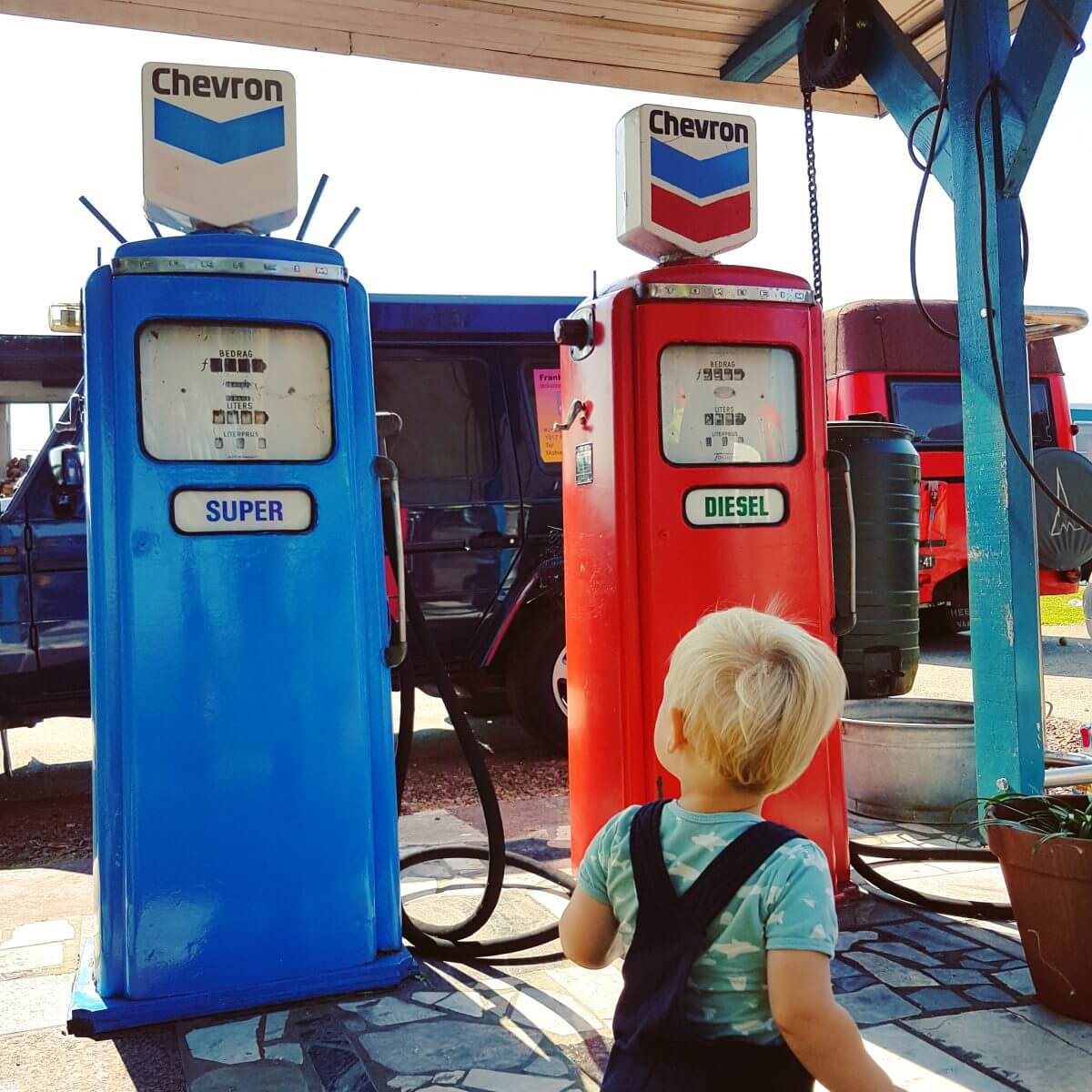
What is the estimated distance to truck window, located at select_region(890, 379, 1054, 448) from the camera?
409 inches

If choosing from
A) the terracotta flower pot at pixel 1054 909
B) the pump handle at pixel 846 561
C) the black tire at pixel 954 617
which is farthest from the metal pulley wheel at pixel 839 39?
the black tire at pixel 954 617

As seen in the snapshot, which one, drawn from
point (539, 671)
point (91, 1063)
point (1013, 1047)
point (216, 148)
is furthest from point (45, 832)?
point (1013, 1047)

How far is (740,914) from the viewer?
61.1 inches

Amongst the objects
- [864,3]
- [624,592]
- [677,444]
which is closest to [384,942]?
[624,592]

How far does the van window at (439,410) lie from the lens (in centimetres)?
623

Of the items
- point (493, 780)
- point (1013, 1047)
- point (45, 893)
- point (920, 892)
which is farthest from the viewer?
point (493, 780)

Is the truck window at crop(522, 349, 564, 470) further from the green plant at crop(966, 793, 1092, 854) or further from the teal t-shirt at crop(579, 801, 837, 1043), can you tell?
the teal t-shirt at crop(579, 801, 837, 1043)

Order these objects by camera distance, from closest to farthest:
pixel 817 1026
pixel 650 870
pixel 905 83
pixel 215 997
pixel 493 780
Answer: pixel 817 1026 → pixel 650 870 → pixel 215 997 → pixel 905 83 → pixel 493 780

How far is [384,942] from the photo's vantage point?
10.6 ft

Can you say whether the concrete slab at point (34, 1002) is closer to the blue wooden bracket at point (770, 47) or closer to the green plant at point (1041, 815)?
the green plant at point (1041, 815)

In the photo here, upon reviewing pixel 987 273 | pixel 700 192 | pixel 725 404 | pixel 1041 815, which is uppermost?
pixel 700 192

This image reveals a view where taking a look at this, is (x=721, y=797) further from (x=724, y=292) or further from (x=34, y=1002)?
(x=34, y=1002)

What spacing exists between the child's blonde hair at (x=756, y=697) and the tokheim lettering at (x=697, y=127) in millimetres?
2539

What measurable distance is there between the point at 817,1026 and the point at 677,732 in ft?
1.34
